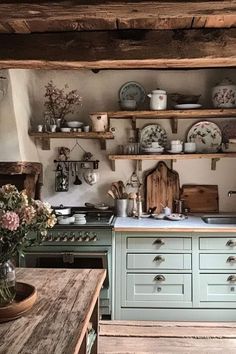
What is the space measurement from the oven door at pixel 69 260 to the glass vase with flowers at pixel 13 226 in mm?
1730

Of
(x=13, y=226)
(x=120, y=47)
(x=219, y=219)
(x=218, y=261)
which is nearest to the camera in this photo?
(x=13, y=226)

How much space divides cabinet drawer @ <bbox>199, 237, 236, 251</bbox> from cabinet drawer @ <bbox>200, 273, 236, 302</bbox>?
23cm

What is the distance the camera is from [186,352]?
2961 millimetres

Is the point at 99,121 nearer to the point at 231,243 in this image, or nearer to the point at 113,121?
the point at 113,121

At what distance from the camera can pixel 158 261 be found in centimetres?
356

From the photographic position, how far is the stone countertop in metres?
3.47

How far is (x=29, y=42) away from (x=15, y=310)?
1.81 meters

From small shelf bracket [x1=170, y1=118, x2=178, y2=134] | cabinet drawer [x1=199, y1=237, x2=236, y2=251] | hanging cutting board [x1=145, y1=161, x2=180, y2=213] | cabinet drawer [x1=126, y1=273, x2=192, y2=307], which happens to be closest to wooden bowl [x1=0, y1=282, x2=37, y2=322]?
cabinet drawer [x1=126, y1=273, x2=192, y2=307]

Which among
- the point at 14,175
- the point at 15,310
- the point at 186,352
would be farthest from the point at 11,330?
the point at 14,175

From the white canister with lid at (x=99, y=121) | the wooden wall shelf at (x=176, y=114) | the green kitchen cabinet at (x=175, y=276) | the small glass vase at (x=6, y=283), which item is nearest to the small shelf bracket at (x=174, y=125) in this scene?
the wooden wall shelf at (x=176, y=114)

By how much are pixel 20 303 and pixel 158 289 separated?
209 centimetres

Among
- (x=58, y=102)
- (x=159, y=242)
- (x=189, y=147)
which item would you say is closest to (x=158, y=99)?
(x=189, y=147)

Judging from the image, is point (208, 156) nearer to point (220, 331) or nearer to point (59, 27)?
point (220, 331)

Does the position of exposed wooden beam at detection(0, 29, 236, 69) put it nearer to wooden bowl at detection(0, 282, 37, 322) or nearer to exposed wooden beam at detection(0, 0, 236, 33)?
exposed wooden beam at detection(0, 0, 236, 33)
